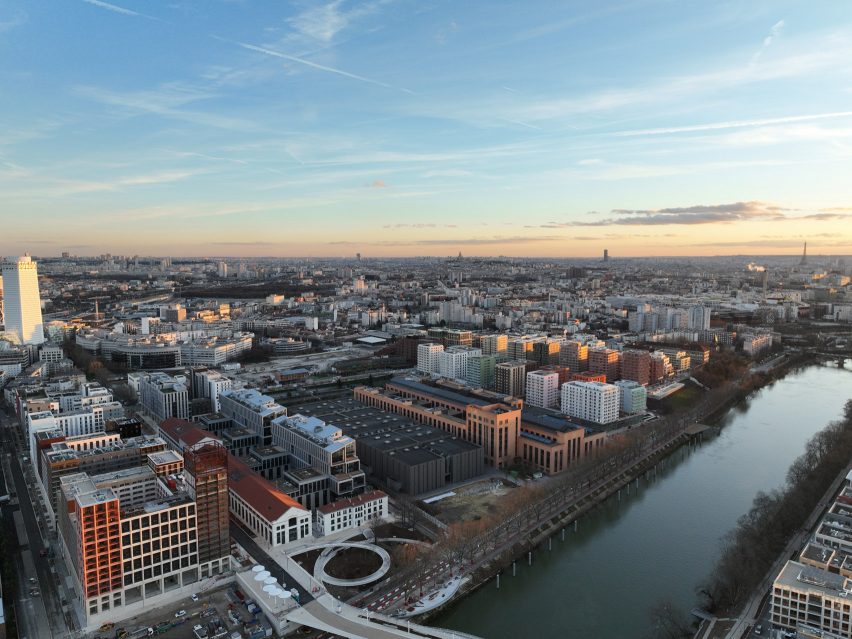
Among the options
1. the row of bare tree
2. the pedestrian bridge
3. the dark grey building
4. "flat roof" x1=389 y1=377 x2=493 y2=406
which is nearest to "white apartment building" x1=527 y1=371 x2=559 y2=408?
"flat roof" x1=389 y1=377 x2=493 y2=406

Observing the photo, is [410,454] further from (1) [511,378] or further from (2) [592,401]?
(1) [511,378]

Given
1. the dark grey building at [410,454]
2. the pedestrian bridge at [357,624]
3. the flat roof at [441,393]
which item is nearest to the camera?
the pedestrian bridge at [357,624]

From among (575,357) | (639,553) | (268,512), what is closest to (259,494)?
(268,512)

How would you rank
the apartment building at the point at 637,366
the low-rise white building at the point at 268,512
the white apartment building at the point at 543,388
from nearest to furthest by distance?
the low-rise white building at the point at 268,512 → the white apartment building at the point at 543,388 → the apartment building at the point at 637,366

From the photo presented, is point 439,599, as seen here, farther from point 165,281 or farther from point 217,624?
point 165,281

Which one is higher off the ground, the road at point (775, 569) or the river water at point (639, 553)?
the road at point (775, 569)

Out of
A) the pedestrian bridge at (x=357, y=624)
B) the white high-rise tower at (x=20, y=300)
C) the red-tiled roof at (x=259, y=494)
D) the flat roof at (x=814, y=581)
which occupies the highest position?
the white high-rise tower at (x=20, y=300)

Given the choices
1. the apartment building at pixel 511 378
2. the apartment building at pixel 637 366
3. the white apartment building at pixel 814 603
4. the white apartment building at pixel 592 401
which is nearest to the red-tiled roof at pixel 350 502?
the white apartment building at pixel 814 603

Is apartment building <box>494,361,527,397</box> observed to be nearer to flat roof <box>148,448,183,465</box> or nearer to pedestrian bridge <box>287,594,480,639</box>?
flat roof <box>148,448,183,465</box>

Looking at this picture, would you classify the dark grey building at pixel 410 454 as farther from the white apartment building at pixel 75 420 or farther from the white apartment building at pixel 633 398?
the white apartment building at pixel 633 398
